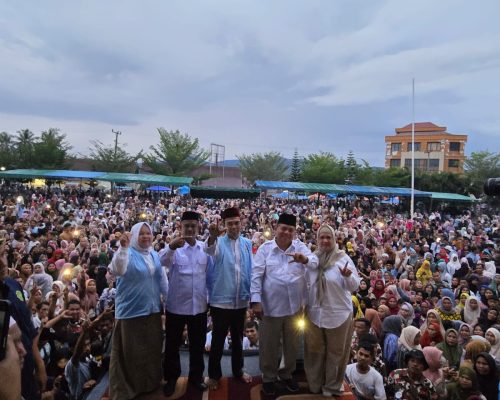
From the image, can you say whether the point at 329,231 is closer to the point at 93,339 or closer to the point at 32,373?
the point at 32,373

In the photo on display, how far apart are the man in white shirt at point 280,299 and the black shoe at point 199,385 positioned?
1.52 ft

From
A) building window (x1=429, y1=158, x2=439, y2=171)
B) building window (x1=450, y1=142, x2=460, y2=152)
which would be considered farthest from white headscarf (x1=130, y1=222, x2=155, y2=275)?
building window (x1=450, y1=142, x2=460, y2=152)

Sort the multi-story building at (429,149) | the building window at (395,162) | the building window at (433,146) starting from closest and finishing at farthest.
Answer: the multi-story building at (429,149) < the building window at (433,146) < the building window at (395,162)

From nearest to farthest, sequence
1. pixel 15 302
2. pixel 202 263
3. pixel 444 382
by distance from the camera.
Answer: pixel 15 302
pixel 202 263
pixel 444 382

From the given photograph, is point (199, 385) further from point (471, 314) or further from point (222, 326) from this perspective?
point (471, 314)

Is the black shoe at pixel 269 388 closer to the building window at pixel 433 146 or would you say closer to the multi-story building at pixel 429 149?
the multi-story building at pixel 429 149

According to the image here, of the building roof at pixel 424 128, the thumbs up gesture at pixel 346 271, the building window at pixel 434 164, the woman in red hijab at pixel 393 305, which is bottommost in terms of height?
the woman in red hijab at pixel 393 305

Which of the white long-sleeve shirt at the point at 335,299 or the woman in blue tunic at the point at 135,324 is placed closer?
the woman in blue tunic at the point at 135,324

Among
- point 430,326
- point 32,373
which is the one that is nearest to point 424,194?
point 430,326

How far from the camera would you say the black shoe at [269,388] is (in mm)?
2834

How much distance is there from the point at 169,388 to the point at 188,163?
1356 inches

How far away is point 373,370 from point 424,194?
2480 centimetres

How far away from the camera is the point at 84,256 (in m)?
7.97

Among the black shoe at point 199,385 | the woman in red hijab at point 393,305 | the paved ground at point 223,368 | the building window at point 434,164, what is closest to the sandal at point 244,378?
the paved ground at point 223,368
